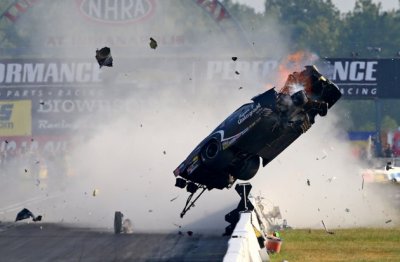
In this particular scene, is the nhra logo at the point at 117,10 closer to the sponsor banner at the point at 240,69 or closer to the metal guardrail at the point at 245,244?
the sponsor banner at the point at 240,69

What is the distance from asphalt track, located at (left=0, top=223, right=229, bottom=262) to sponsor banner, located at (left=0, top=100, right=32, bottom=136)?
45.0m

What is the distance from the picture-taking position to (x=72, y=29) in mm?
74438

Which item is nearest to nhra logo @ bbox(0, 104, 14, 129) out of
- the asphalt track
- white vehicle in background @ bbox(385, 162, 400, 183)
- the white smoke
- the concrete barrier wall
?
the white smoke

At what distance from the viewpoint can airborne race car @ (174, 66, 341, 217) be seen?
21.9 meters

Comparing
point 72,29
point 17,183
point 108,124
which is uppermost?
point 72,29

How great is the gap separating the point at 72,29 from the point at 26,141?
8887 mm

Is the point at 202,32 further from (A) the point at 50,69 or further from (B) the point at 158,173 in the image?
(B) the point at 158,173

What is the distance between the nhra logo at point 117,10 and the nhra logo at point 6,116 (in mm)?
8730

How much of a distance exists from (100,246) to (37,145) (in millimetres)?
48357

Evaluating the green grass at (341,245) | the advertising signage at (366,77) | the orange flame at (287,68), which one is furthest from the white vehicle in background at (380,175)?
the advertising signage at (366,77)

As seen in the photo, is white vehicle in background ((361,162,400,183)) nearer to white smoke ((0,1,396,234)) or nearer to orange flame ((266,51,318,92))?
white smoke ((0,1,396,234))

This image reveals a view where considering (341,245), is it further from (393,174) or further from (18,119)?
(18,119)

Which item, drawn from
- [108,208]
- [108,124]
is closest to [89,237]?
[108,208]

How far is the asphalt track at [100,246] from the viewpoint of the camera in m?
20.1
